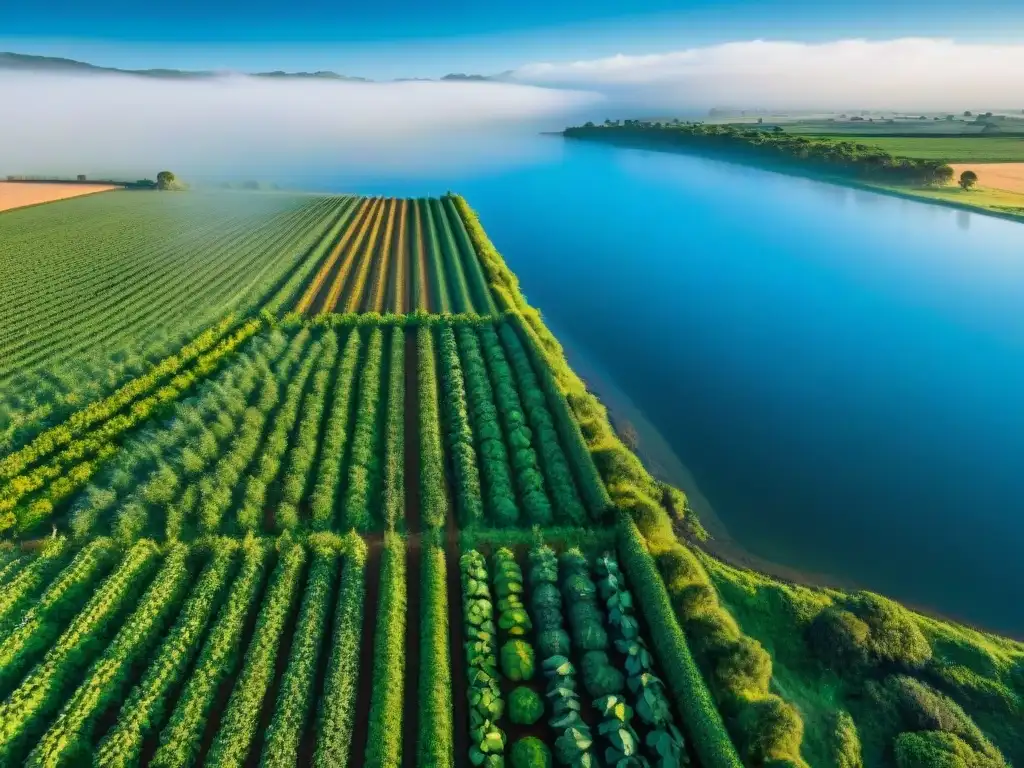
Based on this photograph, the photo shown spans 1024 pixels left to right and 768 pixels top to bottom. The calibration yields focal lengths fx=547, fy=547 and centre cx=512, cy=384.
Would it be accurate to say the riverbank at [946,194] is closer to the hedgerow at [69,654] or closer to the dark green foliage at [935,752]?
the dark green foliage at [935,752]

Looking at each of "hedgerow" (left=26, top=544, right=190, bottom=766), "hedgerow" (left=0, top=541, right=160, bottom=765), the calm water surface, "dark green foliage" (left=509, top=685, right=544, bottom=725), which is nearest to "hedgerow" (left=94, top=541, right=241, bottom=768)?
"hedgerow" (left=26, top=544, right=190, bottom=766)

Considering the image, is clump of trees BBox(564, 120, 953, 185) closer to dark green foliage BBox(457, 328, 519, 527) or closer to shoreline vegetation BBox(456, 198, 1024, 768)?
dark green foliage BBox(457, 328, 519, 527)

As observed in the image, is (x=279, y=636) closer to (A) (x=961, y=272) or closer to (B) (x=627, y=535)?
(B) (x=627, y=535)

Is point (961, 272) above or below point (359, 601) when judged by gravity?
above

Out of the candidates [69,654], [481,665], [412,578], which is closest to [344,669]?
[481,665]

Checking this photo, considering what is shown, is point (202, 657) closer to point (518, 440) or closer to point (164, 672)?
point (164, 672)

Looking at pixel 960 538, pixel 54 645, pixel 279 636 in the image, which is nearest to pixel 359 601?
pixel 279 636
